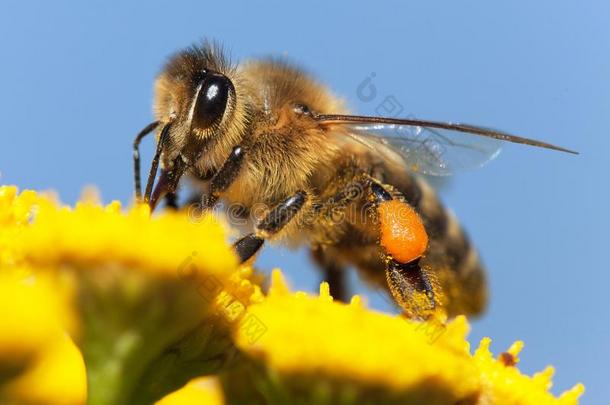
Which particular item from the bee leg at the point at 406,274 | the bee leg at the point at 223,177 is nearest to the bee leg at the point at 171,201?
the bee leg at the point at 223,177

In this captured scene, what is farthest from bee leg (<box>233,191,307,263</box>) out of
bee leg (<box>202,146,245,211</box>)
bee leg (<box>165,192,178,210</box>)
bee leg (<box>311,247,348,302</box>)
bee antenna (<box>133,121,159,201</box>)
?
bee leg (<box>311,247,348,302</box>)

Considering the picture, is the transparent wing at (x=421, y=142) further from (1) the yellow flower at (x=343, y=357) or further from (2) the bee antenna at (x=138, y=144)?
(1) the yellow flower at (x=343, y=357)

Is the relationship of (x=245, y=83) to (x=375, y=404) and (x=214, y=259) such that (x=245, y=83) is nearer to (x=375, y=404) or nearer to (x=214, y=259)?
(x=214, y=259)

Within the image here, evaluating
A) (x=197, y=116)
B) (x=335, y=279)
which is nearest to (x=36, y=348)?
(x=197, y=116)

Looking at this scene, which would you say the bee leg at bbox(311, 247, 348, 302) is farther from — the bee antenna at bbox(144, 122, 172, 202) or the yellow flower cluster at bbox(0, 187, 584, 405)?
the yellow flower cluster at bbox(0, 187, 584, 405)

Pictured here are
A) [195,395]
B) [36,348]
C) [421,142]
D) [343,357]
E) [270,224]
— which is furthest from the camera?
[421,142]

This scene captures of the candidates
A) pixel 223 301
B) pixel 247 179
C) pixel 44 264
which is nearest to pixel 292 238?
pixel 247 179

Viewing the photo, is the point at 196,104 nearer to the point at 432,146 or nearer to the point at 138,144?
the point at 138,144
